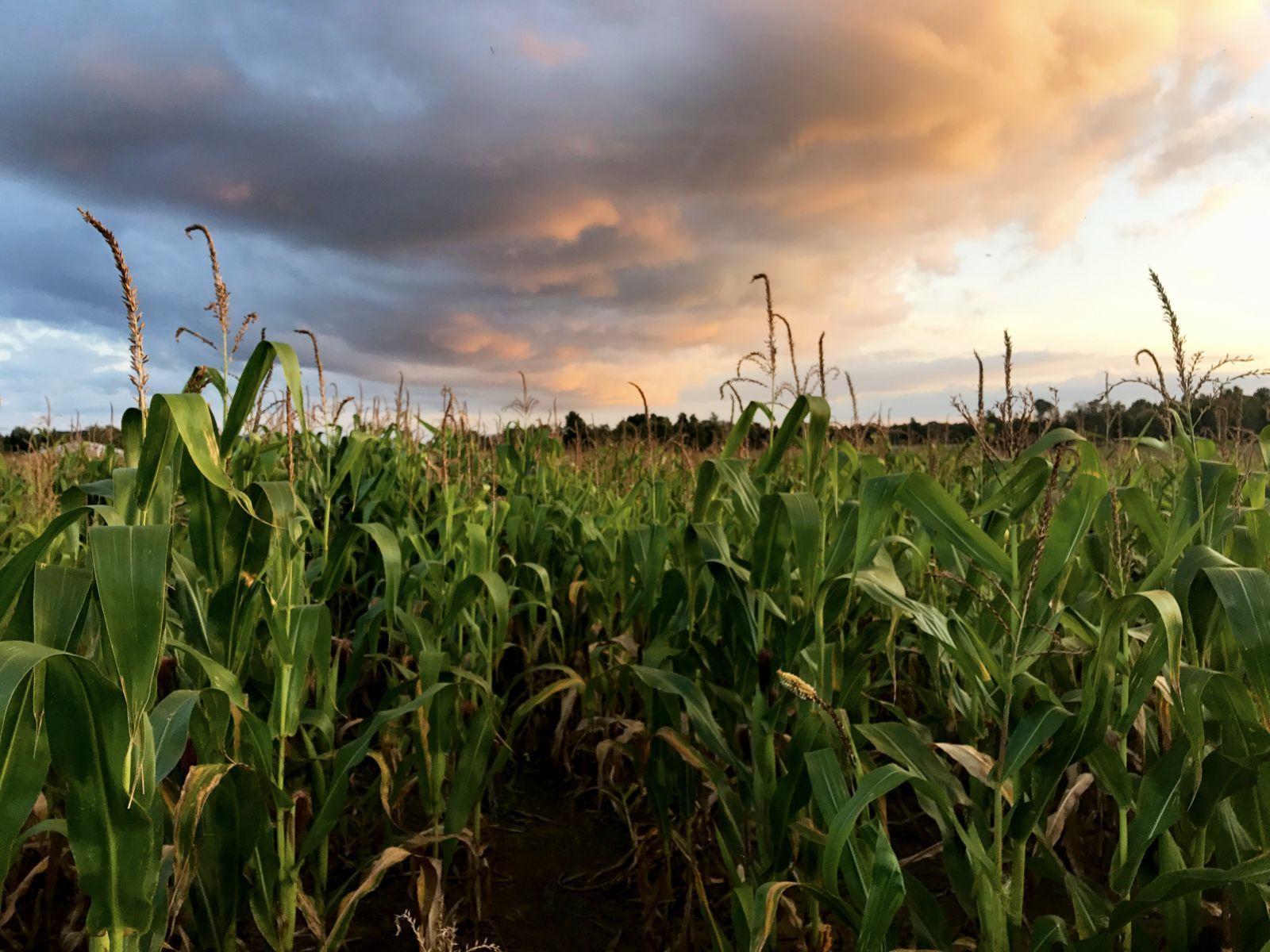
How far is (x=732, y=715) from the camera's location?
2160 mm

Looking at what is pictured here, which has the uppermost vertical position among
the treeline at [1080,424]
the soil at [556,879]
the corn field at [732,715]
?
the treeline at [1080,424]

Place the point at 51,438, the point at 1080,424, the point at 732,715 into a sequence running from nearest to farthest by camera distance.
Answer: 1. the point at 732,715
2. the point at 1080,424
3. the point at 51,438

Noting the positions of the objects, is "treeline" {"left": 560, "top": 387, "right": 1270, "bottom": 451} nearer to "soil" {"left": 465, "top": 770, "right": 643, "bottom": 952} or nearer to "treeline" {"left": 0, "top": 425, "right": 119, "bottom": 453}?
"soil" {"left": 465, "top": 770, "right": 643, "bottom": 952}

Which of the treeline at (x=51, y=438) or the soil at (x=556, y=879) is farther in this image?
the treeline at (x=51, y=438)

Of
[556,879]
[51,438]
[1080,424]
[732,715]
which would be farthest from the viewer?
[51,438]

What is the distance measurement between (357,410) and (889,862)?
6.53 meters

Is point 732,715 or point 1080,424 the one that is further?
point 1080,424

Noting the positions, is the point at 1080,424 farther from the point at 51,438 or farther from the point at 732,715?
the point at 51,438

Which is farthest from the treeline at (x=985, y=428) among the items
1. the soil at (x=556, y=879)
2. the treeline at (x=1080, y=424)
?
the soil at (x=556, y=879)

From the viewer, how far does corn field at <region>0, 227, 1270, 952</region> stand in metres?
1.34

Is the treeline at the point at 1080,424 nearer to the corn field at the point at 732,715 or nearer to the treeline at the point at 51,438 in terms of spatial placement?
the corn field at the point at 732,715

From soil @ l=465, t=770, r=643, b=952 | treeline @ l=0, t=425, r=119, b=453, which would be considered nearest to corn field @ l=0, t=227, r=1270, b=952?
soil @ l=465, t=770, r=643, b=952

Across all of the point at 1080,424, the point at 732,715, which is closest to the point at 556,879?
the point at 732,715

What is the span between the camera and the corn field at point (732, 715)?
1343 mm
